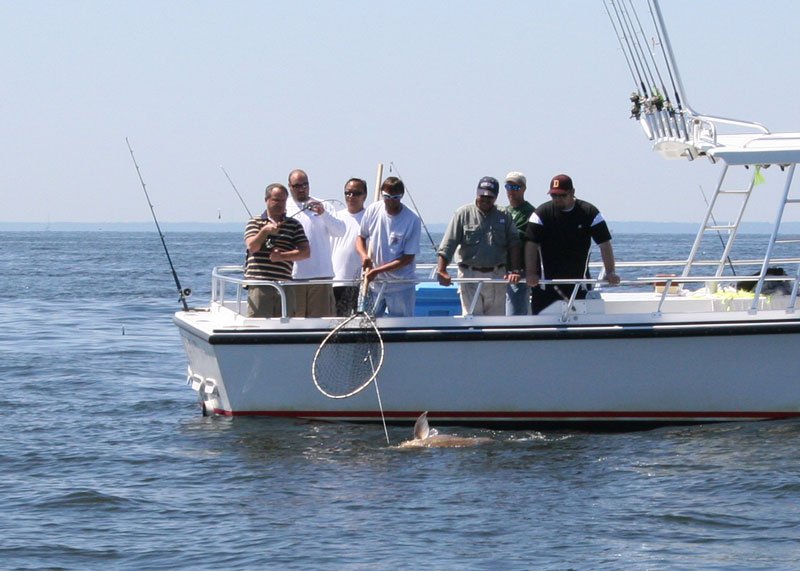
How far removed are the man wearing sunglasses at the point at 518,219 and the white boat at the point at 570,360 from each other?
0.63ft

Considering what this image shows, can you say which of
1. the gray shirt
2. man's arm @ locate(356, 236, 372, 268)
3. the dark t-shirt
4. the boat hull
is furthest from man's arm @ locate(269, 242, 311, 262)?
the dark t-shirt

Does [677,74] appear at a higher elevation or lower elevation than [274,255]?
higher

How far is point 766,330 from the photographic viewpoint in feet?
31.3

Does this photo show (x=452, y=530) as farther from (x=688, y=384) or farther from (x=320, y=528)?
(x=688, y=384)

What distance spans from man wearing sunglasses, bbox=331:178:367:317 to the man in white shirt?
145 millimetres

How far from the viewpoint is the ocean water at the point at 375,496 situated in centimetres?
723

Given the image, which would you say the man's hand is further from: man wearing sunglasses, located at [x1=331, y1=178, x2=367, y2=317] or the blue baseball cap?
man wearing sunglasses, located at [x1=331, y1=178, x2=367, y2=317]

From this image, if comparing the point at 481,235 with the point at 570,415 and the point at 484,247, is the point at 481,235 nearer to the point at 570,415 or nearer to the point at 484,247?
the point at 484,247

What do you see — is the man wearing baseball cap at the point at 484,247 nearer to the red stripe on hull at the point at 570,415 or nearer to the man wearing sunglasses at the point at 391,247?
the man wearing sunglasses at the point at 391,247

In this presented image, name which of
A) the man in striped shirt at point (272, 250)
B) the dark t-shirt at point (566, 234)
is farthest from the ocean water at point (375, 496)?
the dark t-shirt at point (566, 234)

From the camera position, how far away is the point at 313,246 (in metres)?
10.3

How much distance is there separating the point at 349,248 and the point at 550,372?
6.76ft

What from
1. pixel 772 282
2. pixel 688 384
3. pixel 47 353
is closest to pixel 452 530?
pixel 688 384

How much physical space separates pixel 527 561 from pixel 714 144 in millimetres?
4720
